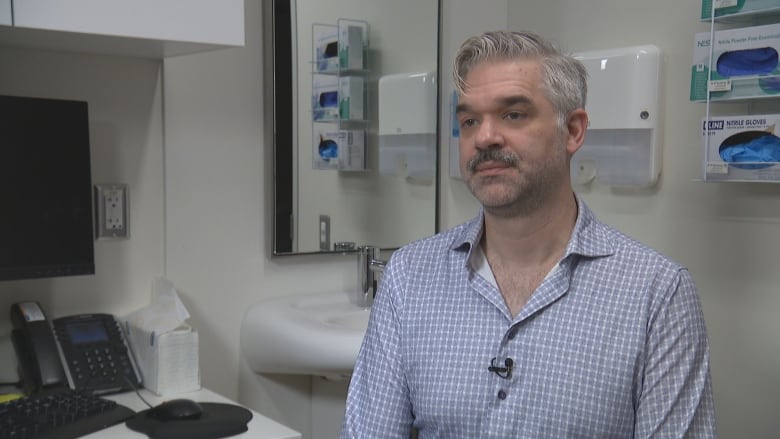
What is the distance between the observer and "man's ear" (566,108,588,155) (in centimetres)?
149

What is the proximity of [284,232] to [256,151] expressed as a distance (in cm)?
24

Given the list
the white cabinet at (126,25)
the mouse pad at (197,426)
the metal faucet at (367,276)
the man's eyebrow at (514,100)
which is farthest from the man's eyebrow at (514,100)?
the metal faucet at (367,276)

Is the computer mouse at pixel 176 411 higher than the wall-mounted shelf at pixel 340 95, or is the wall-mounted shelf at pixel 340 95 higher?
the wall-mounted shelf at pixel 340 95

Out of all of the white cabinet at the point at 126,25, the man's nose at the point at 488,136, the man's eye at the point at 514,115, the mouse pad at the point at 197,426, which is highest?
the white cabinet at the point at 126,25

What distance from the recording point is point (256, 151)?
7.72 ft

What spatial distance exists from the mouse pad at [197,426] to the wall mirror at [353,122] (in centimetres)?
68

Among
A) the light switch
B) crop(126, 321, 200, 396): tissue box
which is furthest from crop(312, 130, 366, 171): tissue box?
crop(126, 321, 200, 396): tissue box

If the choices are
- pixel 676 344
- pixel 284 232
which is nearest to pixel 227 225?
pixel 284 232

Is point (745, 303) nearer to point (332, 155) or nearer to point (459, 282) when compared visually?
point (459, 282)

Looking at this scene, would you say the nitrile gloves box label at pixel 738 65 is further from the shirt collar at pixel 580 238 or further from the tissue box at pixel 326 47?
the tissue box at pixel 326 47

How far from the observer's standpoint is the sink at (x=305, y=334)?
212cm

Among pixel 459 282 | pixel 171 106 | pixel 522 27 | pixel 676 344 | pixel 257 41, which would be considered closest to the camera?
pixel 676 344

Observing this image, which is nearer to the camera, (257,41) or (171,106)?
(171,106)

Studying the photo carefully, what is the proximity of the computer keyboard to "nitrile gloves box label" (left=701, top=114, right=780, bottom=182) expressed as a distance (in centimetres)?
140
